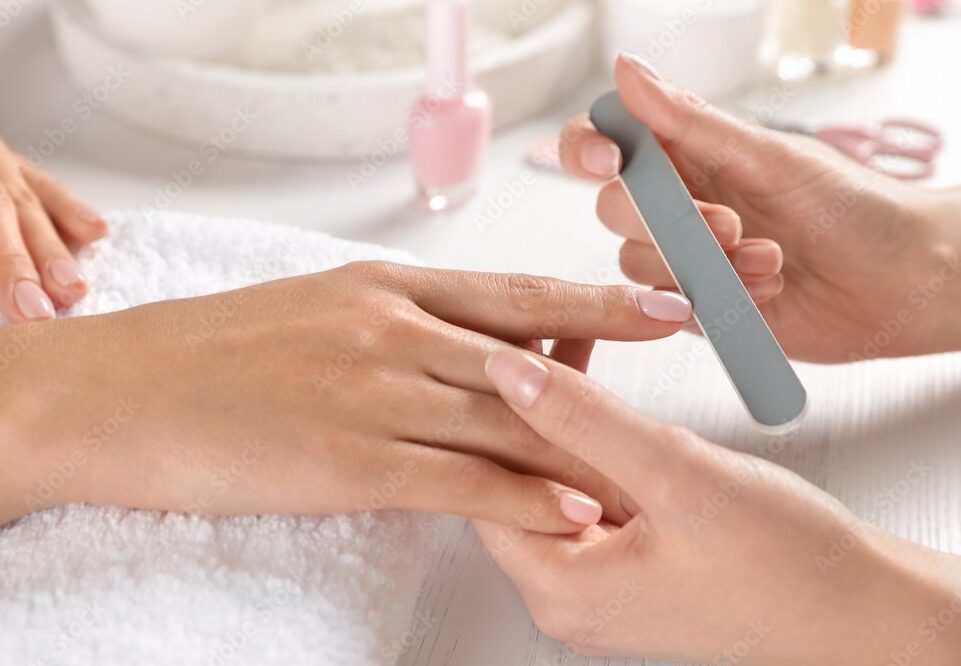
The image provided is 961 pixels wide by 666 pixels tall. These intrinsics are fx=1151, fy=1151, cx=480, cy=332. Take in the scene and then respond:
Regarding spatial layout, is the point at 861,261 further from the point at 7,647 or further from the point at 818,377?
the point at 7,647

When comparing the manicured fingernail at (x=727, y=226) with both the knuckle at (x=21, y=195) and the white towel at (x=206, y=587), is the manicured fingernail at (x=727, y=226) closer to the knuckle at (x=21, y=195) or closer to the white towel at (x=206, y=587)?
the white towel at (x=206, y=587)

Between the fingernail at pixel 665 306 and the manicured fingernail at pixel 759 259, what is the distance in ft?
0.39

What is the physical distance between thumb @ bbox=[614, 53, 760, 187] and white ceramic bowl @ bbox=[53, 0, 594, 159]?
1.18 feet

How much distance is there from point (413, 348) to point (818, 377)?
1.18ft

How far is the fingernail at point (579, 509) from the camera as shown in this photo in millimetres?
607

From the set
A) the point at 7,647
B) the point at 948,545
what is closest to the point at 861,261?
the point at 948,545

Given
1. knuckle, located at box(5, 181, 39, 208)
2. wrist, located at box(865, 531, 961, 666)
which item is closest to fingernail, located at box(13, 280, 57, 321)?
knuckle, located at box(5, 181, 39, 208)

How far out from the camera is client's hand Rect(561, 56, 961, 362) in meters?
0.79

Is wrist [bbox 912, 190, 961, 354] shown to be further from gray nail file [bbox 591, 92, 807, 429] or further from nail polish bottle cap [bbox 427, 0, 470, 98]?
nail polish bottle cap [bbox 427, 0, 470, 98]

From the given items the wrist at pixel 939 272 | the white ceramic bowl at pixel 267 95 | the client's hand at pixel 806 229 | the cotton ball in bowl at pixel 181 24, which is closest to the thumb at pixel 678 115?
the client's hand at pixel 806 229

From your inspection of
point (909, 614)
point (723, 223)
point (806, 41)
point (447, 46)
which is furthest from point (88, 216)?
point (806, 41)

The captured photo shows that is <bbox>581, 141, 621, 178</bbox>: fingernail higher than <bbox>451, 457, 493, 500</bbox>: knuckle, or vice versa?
<bbox>581, 141, 621, 178</bbox>: fingernail

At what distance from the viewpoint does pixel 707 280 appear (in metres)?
0.67

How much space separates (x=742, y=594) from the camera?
57 centimetres
